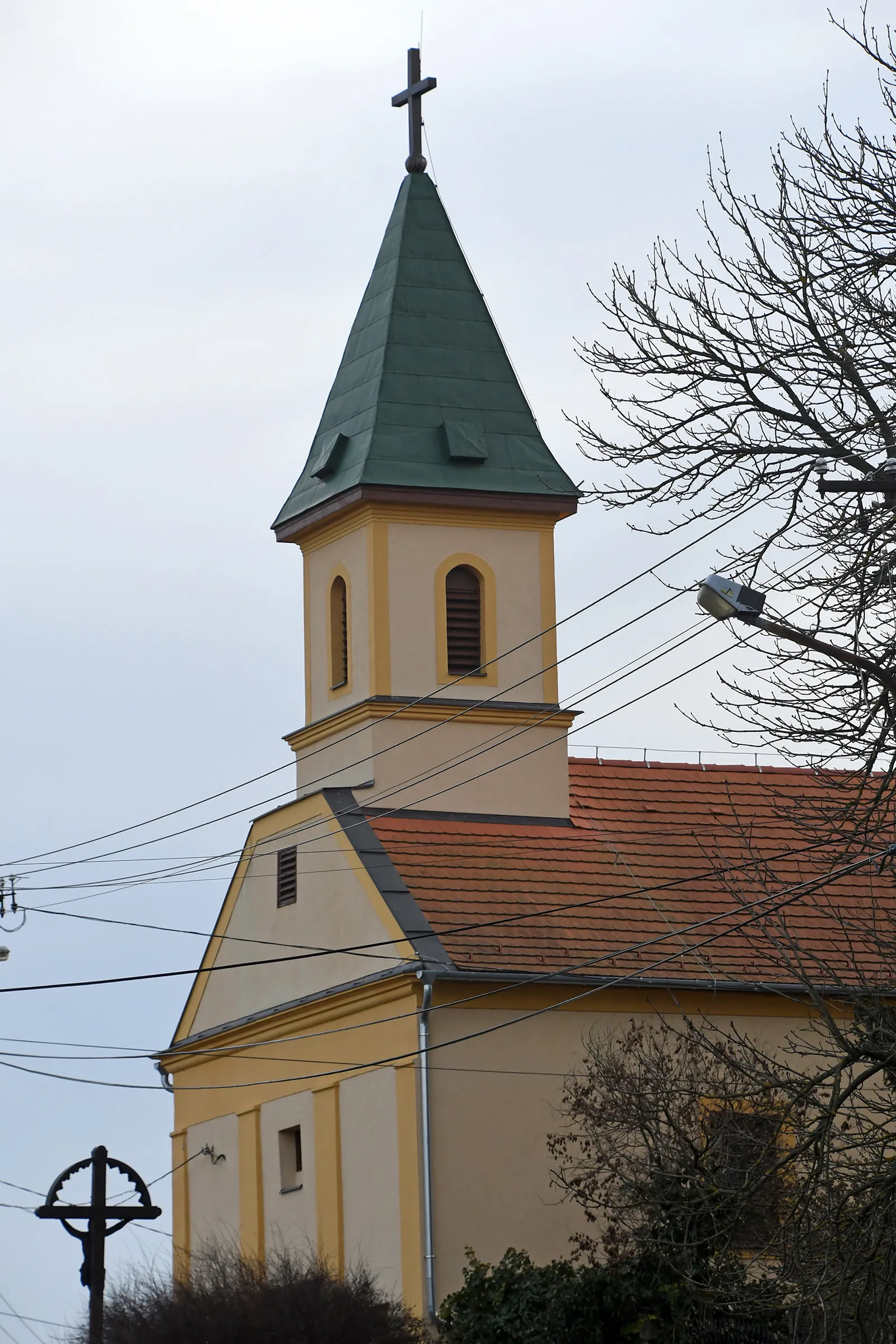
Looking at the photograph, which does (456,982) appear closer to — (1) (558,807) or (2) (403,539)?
(1) (558,807)

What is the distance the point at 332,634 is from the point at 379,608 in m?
1.54

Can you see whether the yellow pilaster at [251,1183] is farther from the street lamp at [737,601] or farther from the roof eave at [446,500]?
A: the street lamp at [737,601]

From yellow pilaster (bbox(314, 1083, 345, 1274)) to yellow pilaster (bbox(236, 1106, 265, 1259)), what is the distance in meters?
A: 1.38

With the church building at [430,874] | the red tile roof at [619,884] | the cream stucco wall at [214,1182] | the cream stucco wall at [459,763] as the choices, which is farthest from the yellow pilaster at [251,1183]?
the cream stucco wall at [459,763]

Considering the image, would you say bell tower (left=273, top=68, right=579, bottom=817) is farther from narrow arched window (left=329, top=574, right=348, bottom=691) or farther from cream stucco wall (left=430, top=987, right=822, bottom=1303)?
cream stucco wall (left=430, top=987, right=822, bottom=1303)

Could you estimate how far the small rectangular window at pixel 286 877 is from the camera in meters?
33.2

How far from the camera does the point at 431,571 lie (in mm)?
34094

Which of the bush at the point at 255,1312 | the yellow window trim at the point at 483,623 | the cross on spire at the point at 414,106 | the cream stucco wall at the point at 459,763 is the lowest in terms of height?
the bush at the point at 255,1312

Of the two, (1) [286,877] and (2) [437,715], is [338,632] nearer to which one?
(2) [437,715]

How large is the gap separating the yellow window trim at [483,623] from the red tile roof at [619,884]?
1937 millimetres

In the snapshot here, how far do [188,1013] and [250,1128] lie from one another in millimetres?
2691

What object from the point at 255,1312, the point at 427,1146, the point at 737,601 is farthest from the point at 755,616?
the point at 427,1146

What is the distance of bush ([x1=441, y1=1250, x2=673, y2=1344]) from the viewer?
86.2 feet

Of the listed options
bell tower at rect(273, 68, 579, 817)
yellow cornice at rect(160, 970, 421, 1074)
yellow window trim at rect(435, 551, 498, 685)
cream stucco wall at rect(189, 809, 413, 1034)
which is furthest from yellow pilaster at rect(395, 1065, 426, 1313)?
yellow window trim at rect(435, 551, 498, 685)
